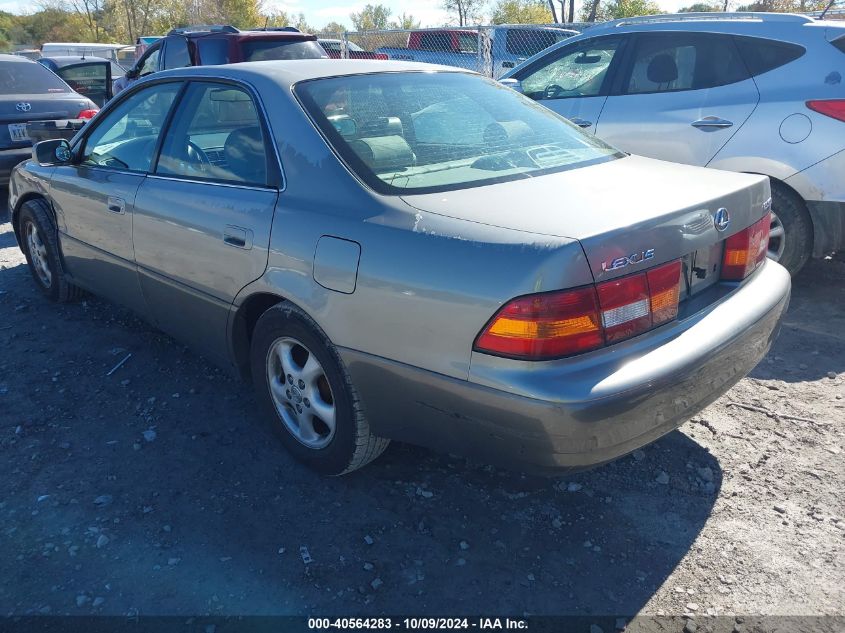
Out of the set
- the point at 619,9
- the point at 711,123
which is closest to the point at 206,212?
the point at 711,123

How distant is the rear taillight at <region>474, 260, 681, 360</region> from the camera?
208 cm

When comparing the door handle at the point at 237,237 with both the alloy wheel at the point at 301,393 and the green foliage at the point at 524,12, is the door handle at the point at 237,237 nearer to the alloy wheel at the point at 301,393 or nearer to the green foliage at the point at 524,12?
the alloy wheel at the point at 301,393

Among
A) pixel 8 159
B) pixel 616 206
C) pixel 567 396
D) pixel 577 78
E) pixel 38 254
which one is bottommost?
pixel 38 254

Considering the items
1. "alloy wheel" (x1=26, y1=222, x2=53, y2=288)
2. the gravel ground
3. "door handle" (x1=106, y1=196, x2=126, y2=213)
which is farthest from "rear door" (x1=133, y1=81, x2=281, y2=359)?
"alloy wheel" (x1=26, y1=222, x2=53, y2=288)

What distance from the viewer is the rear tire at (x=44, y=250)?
4.61m

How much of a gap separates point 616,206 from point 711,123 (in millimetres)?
3116

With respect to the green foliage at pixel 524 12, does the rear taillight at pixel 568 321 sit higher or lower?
lower

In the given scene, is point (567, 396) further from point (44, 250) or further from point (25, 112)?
point (25, 112)

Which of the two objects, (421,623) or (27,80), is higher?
(27,80)

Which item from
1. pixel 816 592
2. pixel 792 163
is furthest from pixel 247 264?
pixel 792 163

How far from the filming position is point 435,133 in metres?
2.97

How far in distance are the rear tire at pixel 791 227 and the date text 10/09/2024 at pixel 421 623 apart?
11.6ft

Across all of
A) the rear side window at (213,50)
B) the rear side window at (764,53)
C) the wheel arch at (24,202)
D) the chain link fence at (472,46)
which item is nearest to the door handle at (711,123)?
A: the rear side window at (764,53)

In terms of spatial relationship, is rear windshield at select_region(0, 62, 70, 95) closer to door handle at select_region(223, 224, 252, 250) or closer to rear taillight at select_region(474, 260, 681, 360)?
door handle at select_region(223, 224, 252, 250)
